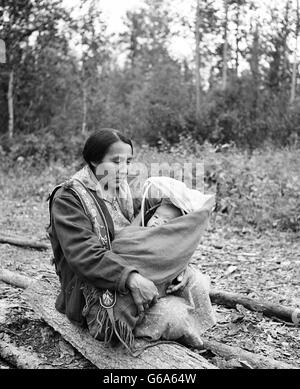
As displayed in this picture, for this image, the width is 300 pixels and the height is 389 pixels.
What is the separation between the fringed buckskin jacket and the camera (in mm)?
2631

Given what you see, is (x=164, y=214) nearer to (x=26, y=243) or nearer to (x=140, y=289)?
(x=140, y=289)

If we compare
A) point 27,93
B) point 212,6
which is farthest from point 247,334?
point 212,6

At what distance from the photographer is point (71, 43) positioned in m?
17.3

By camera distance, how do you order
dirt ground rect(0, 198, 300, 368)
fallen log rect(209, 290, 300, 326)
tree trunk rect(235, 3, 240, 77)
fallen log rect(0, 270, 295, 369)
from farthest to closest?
tree trunk rect(235, 3, 240, 77)
fallen log rect(209, 290, 300, 326)
dirt ground rect(0, 198, 300, 368)
fallen log rect(0, 270, 295, 369)

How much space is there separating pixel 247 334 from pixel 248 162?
289 inches

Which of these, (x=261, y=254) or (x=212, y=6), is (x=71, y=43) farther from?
(x=261, y=254)

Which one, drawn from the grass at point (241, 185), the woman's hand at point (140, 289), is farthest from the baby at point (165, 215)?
the grass at point (241, 185)

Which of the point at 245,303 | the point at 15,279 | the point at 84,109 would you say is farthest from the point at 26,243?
the point at 84,109

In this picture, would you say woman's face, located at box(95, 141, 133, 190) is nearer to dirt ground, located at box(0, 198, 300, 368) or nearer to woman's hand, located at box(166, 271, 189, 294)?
woman's hand, located at box(166, 271, 189, 294)

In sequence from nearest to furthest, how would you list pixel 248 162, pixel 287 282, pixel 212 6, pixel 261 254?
pixel 287 282 < pixel 261 254 < pixel 248 162 < pixel 212 6

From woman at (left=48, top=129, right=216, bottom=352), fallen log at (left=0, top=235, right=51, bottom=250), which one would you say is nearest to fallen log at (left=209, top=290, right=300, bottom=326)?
woman at (left=48, top=129, right=216, bottom=352)

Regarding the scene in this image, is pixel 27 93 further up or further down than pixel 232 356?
further up

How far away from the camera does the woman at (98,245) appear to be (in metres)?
2.65

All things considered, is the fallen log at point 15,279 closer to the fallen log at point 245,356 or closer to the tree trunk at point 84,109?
the fallen log at point 245,356
